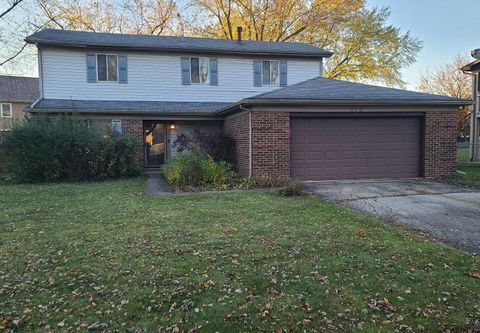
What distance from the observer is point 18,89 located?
32.9m

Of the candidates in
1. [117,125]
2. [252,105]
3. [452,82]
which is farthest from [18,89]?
[452,82]

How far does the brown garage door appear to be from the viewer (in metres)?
11.3

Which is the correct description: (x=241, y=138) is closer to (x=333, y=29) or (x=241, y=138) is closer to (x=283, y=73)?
(x=283, y=73)

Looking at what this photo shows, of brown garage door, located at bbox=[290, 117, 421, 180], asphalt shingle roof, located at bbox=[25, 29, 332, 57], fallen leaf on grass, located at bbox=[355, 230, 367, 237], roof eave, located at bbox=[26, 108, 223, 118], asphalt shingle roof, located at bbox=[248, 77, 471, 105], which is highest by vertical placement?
asphalt shingle roof, located at bbox=[25, 29, 332, 57]

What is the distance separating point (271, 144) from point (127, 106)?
275 inches

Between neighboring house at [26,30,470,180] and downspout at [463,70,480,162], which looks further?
downspout at [463,70,480,162]

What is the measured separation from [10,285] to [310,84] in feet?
37.4

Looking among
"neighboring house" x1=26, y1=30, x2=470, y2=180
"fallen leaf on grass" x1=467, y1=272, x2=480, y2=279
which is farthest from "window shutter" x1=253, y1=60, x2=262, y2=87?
"fallen leaf on grass" x1=467, y1=272, x2=480, y2=279

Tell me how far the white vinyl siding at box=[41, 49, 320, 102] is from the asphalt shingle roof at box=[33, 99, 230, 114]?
0.40 metres

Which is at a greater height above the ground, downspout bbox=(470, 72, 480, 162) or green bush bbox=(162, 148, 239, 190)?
downspout bbox=(470, 72, 480, 162)

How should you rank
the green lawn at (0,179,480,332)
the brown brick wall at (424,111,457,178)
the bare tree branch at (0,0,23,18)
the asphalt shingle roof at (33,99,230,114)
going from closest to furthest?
the green lawn at (0,179,480,332) → the brown brick wall at (424,111,457,178) → the asphalt shingle roof at (33,99,230,114) → the bare tree branch at (0,0,23,18)

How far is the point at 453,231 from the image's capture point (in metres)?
5.57

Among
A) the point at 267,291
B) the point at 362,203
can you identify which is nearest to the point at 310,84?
the point at 362,203

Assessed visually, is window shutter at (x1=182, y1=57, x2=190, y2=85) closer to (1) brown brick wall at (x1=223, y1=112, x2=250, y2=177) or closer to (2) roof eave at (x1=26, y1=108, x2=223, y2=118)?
(2) roof eave at (x1=26, y1=108, x2=223, y2=118)
